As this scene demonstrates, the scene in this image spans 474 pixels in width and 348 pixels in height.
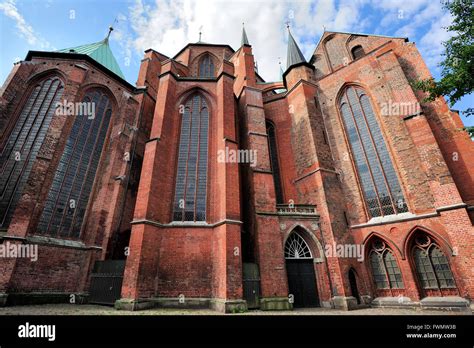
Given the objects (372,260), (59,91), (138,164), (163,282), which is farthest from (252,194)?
(59,91)

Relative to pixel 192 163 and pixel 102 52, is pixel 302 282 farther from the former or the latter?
pixel 102 52

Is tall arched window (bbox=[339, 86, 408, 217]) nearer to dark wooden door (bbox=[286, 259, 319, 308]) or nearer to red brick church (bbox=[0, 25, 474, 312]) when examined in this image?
red brick church (bbox=[0, 25, 474, 312])

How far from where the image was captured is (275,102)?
18906mm

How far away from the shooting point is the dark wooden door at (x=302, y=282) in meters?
11.7

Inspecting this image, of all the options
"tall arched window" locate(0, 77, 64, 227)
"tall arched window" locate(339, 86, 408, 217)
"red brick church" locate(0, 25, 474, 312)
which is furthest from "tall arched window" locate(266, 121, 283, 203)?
"tall arched window" locate(0, 77, 64, 227)

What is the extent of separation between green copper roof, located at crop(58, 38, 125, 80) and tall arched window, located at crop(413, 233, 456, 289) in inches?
957

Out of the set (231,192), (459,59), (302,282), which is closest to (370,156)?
(459,59)

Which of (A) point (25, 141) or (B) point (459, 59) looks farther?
(A) point (25, 141)

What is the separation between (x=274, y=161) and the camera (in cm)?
1722

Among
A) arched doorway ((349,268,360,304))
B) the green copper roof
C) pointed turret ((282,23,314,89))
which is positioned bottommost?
arched doorway ((349,268,360,304))

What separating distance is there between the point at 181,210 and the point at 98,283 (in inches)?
213

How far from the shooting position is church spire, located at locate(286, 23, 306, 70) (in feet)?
63.1

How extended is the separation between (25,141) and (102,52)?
10.7 meters

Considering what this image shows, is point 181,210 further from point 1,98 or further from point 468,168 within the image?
point 468,168
